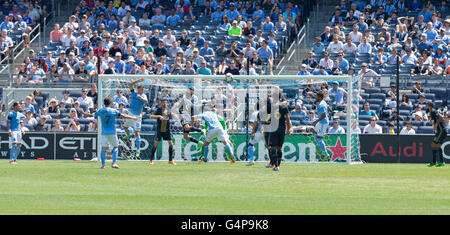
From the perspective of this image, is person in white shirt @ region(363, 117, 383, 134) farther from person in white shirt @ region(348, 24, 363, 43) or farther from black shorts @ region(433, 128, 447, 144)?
person in white shirt @ region(348, 24, 363, 43)

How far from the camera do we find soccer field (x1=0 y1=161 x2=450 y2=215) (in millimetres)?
14852

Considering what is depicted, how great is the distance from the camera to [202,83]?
2983cm

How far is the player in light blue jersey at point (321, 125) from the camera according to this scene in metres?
28.0

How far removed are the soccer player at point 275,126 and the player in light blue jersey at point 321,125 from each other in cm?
425

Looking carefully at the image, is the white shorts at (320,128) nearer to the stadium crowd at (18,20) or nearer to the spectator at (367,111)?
the spectator at (367,111)

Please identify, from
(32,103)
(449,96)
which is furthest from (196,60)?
(449,96)

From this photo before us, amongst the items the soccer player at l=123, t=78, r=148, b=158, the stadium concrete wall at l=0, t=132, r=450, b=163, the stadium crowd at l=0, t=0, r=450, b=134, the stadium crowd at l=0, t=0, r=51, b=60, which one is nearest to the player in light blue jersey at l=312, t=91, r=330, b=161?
the stadium concrete wall at l=0, t=132, r=450, b=163

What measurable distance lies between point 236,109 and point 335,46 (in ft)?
19.7

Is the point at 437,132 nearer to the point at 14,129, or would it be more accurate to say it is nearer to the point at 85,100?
the point at 85,100

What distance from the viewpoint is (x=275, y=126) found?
76.0ft

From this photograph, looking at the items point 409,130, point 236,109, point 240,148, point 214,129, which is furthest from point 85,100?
point 409,130

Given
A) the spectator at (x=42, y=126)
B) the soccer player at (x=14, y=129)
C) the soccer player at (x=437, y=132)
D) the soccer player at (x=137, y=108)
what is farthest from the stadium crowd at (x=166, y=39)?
the soccer player at (x=437, y=132)

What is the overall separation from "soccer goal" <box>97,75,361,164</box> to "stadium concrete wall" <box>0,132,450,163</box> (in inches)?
1.2

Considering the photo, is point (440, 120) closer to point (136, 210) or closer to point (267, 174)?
point (267, 174)
